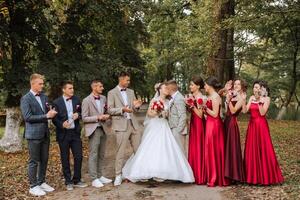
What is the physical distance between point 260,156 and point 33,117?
4185mm

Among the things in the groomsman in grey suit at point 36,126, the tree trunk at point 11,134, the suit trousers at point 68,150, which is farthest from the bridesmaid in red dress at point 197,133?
the tree trunk at point 11,134

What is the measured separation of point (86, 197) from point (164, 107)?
2.29m

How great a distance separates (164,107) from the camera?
831 cm

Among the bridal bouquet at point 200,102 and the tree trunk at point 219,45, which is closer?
the bridal bouquet at point 200,102

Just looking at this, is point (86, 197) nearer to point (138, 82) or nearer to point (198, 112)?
point (198, 112)

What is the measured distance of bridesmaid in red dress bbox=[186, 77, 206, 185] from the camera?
809cm

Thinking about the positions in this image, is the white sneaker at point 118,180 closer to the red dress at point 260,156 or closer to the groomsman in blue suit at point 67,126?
the groomsman in blue suit at point 67,126

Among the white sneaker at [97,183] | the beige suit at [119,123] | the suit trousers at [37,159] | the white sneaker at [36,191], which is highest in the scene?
the beige suit at [119,123]

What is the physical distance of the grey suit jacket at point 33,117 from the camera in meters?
7.46

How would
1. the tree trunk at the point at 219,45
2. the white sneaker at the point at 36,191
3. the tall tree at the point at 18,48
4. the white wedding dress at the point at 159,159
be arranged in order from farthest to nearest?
1. the tree trunk at the point at 219,45
2. the tall tree at the point at 18,48
3. the white wedding dress at the point at 159,159
4. the white sneaker at the point at 36,191

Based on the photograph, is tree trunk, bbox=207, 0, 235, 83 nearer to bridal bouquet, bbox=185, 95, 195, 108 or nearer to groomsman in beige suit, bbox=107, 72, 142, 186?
bridal bouquet, bbox=185, 95, 195, 108

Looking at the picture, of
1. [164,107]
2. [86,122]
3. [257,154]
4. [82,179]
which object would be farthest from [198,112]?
[82,179]

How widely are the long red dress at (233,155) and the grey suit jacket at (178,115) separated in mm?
879

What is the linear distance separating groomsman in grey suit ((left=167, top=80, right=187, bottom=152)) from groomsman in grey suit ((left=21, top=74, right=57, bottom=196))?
2.31 metres
